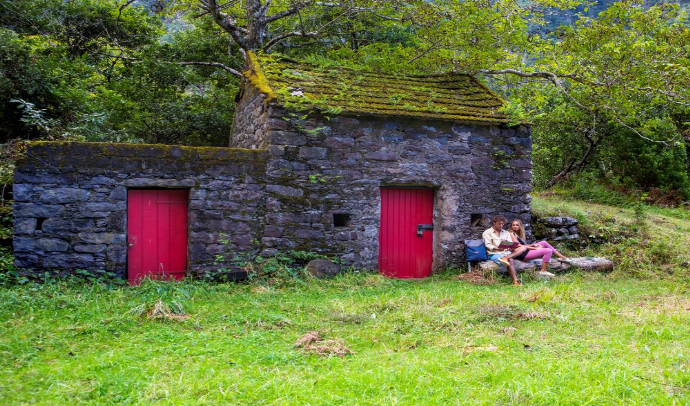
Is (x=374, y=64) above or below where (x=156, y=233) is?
above

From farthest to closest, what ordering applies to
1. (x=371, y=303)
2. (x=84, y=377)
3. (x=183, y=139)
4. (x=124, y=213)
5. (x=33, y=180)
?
1. (x=183, y=139)
2. (x=124, y=213)
3. (x=33, y=180)
4. (x=371, y=303)
5. (x=84, y=377)

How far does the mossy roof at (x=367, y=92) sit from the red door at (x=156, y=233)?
7.68 ft

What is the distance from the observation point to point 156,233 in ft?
24.8

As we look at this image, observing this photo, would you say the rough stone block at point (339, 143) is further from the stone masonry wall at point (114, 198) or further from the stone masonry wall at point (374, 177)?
the stone masonry wall at point (114, 198)

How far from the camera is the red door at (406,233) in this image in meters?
8.77

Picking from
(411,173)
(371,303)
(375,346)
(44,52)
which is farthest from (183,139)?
(375,346)

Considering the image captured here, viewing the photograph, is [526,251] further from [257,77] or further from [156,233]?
[156,233]

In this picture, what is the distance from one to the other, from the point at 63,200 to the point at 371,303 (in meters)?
4.58

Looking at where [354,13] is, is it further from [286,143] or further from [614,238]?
[614,238]

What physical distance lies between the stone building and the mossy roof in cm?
4

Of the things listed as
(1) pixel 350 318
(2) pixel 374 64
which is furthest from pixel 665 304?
(2) pixel 374 64

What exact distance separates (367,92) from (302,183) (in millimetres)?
2253

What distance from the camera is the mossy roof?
8.20 m

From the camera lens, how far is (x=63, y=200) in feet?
22.4
